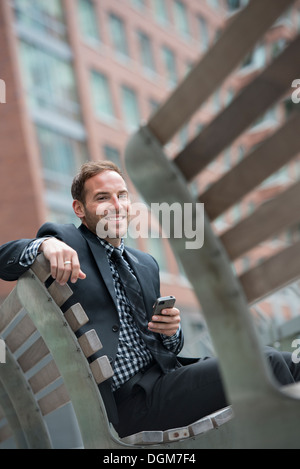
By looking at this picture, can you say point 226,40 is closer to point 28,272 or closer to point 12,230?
point 28,272

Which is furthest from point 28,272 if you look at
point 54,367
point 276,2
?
point 276,2

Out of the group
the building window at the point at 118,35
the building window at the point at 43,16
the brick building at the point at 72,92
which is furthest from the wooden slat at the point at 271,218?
the building window at the point at 118,35

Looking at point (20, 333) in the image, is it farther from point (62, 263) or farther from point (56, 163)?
point (56, 163)

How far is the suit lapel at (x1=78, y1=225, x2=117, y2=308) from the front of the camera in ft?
8.66

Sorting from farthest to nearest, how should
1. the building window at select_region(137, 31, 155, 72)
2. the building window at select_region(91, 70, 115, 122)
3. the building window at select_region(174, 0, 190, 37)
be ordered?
the building window at select_region(174, 0, 190, 37) < the building window at select_region(137, 31, 155, 72) < the building window at select_region(91, 70, 115, 122)

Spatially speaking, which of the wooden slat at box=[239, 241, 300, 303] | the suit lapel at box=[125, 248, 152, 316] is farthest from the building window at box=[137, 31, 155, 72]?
the wooden slat at box=[239, 241, 300, 303]

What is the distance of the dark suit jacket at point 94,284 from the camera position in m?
2.46

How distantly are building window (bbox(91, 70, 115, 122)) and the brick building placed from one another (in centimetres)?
4

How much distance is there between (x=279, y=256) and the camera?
1.55 m

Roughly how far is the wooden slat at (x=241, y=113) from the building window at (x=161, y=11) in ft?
131

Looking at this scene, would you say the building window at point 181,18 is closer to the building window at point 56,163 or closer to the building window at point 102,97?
the building window at point 102,97

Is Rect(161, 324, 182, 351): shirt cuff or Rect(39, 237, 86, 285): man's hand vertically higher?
Rect(39, 237, 86, 285): man's hand

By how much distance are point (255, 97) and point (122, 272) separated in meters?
1.35

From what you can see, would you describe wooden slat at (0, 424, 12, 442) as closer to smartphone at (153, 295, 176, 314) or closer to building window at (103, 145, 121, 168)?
smartphone at (153, 295, 176, 314)
